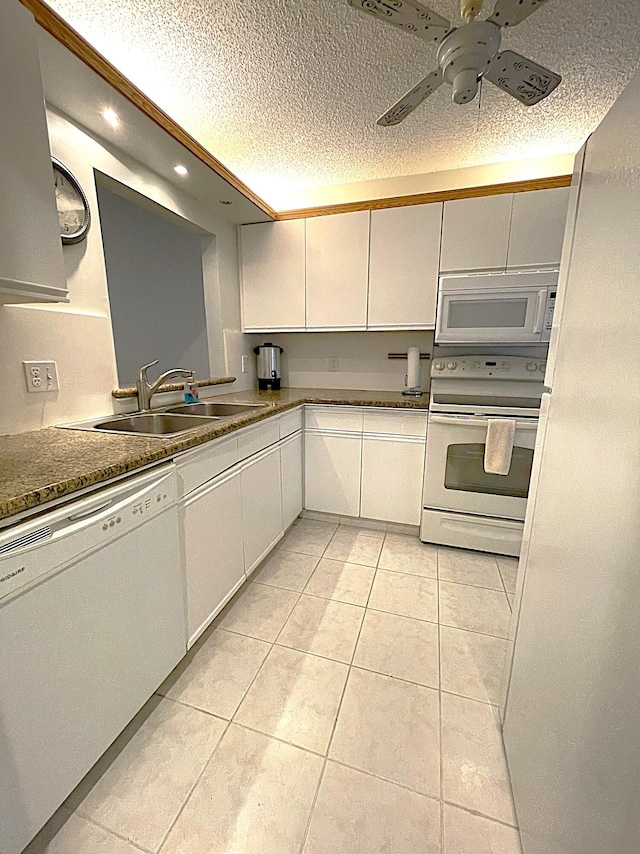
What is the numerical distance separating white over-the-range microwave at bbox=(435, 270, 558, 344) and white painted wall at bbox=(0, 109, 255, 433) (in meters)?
1.74

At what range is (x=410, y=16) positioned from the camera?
1027 millimetres

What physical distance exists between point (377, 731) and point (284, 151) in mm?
2920

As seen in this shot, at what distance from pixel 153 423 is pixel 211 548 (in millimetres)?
699

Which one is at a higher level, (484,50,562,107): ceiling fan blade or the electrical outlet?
(484,50,562,107): ceiling fan blade

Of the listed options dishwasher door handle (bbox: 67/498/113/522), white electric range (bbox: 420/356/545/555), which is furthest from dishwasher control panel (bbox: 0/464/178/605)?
Result: white electric range (bbox: 420/356/545/555)

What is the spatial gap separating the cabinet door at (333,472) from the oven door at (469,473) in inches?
19.5

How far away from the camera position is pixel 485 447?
2.03 m

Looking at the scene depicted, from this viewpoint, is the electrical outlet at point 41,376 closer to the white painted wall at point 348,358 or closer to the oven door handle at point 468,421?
the white painted wall at point 348,358

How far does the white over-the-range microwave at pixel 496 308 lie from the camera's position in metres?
2.01

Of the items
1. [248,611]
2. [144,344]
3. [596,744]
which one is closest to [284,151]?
[144,344]

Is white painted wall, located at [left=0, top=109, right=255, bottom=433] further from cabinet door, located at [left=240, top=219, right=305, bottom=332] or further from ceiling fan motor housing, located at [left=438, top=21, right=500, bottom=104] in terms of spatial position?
ceiling fan motor housing, located at [left=438, top=21, right=500, bottom=104]

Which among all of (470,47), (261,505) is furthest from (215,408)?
(470,47)

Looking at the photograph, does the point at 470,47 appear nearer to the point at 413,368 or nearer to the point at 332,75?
the point at 332,75

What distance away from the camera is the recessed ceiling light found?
1387 mm
